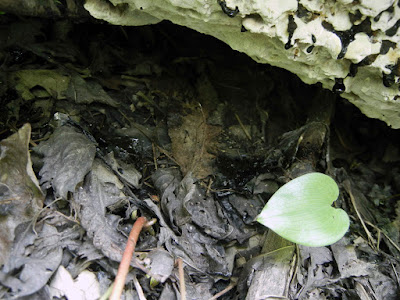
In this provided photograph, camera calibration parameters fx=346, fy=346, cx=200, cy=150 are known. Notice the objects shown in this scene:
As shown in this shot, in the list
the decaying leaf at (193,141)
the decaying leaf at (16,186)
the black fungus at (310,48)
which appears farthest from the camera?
the decaying leaf at (193,141)

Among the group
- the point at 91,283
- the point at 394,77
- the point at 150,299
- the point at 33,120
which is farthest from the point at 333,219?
the point at 33,120

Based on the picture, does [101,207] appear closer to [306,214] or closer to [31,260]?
[31,260]

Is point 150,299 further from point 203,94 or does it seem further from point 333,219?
point 203,94

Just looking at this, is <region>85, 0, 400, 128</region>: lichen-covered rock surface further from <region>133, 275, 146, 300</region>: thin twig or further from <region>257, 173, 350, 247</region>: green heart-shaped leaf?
<region>133, 275, 146, 300</region>: thin twig

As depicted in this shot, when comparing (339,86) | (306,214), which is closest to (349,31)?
(339,86)

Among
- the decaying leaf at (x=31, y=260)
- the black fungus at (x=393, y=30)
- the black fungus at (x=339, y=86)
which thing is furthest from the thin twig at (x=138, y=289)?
the black fungus at (x=393, y=30)

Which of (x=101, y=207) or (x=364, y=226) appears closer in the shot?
(x=101, y=207)

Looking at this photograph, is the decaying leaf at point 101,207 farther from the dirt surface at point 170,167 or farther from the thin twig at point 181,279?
the thin twig at point 181,279

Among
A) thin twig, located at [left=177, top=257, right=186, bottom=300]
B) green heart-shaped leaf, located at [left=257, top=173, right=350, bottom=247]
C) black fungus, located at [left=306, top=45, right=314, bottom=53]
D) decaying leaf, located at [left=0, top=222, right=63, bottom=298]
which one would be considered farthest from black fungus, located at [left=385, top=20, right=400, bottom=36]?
decaying leaf, located at [left=0, top=222, right=63, bottom=298]
